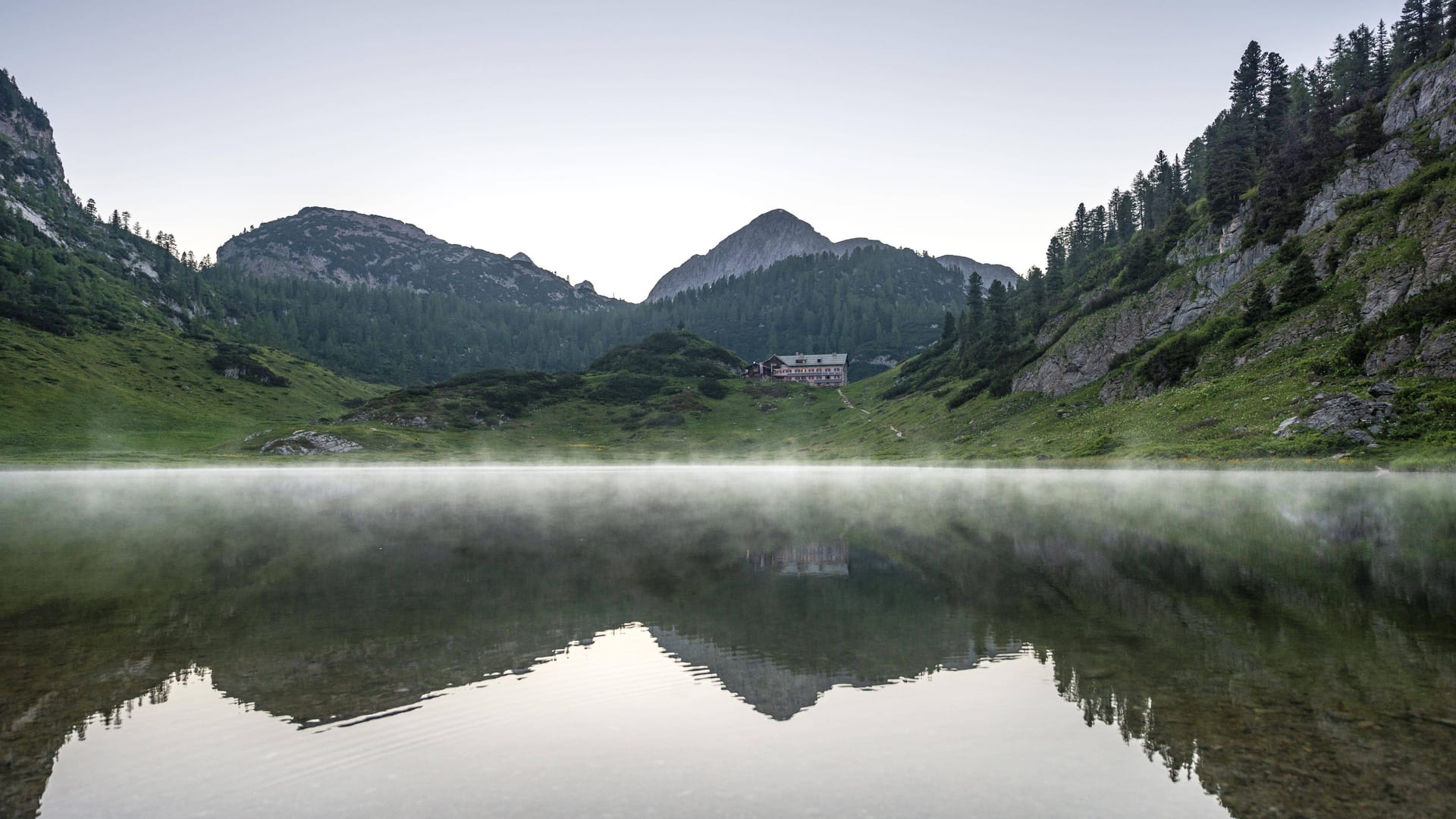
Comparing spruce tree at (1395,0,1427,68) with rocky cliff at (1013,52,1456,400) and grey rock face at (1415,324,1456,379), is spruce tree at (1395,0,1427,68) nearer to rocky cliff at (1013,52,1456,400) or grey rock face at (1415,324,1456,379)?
rocky cliff at (1013,52,1456,400)

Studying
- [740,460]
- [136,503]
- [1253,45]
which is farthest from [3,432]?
[1253,45]

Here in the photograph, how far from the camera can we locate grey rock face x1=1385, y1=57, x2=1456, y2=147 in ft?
303

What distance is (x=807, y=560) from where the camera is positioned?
2880cm

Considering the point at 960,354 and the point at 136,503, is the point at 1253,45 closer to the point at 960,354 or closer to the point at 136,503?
the point at 960,354

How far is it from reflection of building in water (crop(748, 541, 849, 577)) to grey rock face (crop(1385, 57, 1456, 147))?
10681 cm

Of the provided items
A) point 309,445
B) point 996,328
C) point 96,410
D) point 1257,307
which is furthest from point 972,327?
point 96,410

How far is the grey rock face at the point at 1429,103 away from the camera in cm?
9231

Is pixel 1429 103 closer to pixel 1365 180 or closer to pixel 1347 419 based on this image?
pixel 1365 180

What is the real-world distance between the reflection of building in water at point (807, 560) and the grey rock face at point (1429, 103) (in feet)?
350

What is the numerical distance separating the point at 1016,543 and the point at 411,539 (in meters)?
27.7

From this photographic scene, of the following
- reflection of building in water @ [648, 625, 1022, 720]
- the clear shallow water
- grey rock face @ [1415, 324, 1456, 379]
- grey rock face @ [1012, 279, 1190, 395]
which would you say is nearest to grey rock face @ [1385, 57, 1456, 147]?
grey rock face @ [1012, 279, 1190, 395]

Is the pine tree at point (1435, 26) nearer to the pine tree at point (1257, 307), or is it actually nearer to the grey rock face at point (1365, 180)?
the grey rock face at point (1365, 180)

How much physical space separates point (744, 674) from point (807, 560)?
14418mm

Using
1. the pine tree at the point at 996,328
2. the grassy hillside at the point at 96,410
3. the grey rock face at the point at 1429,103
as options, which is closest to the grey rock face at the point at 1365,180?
the grey rock face at the point at 1429,103
